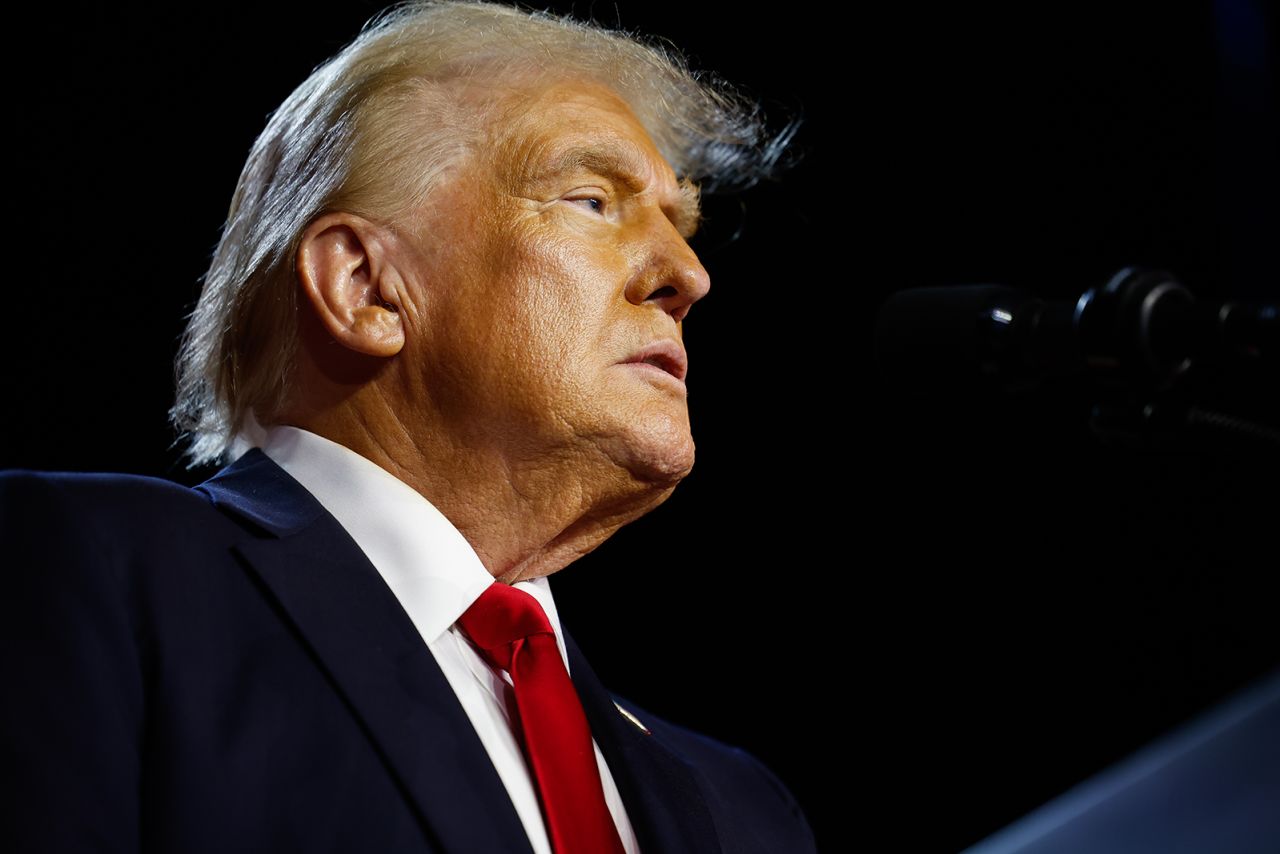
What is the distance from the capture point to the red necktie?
1479 mm

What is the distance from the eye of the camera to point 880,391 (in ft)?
9.68

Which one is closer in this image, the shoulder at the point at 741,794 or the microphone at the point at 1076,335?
the microphone at the point at 1076,335

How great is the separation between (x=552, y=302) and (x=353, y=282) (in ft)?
0.98

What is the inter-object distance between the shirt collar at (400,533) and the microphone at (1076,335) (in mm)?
592

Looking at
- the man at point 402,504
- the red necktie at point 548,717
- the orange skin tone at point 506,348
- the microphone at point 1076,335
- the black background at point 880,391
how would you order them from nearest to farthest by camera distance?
the microphone at point 1076,335 < the man at point 402,504 < the red necktie at point 548,717 < the orange skin tone at point 506,348 < the black background at point 880,391

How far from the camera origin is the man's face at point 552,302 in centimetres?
168

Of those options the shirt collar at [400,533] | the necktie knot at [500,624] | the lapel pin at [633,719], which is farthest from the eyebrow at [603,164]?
the lapel pin at [633,719]

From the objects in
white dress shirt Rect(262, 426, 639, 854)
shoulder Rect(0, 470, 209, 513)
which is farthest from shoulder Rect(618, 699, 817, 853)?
shoulder Rect(0, 470, 209, 513)

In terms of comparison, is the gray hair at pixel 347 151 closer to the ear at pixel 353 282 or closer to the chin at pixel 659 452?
the ear at pixel 353 282

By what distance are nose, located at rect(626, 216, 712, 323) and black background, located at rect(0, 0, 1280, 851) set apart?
2.98 feet

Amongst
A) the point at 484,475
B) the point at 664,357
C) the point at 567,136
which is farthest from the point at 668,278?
the point at 484,475

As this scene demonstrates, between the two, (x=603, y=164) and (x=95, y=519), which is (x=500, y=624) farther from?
(x=603, y=164)

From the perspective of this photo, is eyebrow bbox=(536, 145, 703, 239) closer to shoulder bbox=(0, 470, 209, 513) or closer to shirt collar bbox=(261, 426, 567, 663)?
shirt collar bbox=(261, 426, 567, 663)

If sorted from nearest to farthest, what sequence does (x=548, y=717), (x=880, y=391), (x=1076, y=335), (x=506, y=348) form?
(x=1076, y=335), (x=548, y=717), (x=506, y=348), (x=880, y=391)
